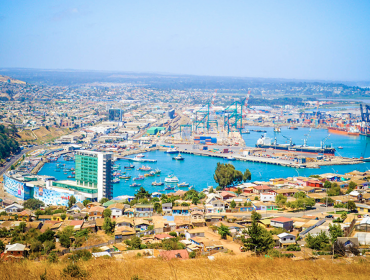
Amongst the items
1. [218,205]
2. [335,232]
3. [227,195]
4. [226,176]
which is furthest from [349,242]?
[226,176]

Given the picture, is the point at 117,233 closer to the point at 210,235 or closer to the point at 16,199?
the point at 210,235

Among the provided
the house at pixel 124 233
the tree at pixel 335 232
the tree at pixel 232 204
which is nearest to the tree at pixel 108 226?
the house at pixel 124 233

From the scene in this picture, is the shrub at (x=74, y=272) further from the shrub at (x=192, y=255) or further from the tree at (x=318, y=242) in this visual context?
the tree at (x=318, y=242)

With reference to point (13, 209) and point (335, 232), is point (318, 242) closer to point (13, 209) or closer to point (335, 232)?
point (335, 232)

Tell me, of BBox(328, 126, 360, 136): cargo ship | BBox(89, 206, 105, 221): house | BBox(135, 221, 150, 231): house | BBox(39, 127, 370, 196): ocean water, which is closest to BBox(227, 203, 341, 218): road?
BBox(135, 221, 150, 231): house

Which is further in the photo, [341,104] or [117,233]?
[341,104]

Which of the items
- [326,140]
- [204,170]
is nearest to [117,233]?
[204,170]
